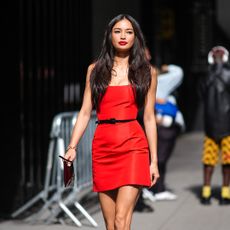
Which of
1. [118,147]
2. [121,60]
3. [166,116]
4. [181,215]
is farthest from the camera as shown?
[166,116]

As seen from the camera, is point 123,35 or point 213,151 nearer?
point 123,35

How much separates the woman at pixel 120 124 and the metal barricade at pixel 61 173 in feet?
8.17

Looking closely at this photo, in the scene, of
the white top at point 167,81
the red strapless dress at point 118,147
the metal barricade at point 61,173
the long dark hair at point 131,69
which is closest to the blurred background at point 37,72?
the metal barricade at point 61,173

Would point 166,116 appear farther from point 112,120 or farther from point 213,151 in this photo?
point 112,120

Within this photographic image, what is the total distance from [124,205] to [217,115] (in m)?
4.06

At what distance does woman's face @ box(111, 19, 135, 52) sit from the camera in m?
5.43

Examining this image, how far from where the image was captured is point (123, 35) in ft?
17.8

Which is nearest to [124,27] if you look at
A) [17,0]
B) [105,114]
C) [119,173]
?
[105,114]

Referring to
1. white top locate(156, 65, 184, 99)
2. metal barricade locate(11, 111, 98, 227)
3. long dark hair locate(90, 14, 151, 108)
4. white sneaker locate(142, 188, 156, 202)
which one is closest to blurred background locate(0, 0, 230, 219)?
metal barricade locate(11, 111, 98, 227)

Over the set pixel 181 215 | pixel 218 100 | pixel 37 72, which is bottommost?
pixel 181 215

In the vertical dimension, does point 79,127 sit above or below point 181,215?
above

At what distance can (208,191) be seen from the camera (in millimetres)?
9336

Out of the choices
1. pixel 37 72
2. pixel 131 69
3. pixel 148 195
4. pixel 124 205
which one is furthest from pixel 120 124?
pixel 148 195

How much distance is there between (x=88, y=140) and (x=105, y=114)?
11.0 ft
